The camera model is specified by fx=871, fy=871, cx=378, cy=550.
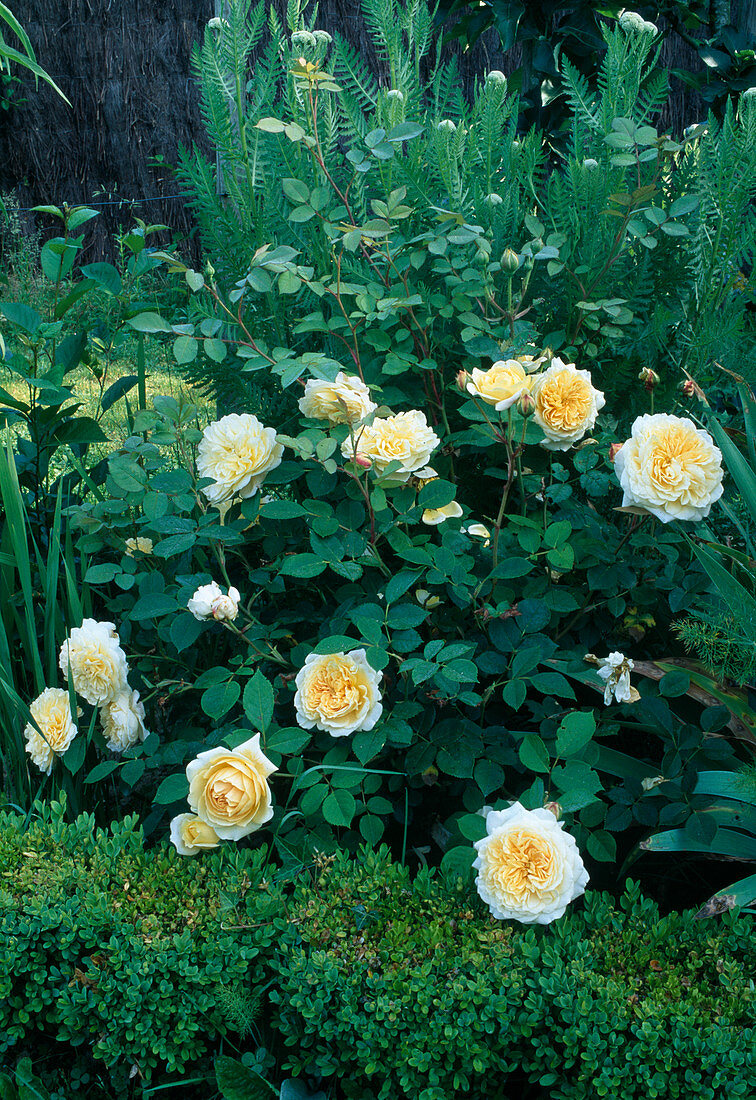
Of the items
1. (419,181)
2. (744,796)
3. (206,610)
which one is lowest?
(744,796)

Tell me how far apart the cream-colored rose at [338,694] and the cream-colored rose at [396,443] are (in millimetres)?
320

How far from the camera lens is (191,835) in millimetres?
1309

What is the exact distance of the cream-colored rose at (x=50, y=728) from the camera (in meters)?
1.50

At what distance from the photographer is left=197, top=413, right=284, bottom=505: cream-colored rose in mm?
1474

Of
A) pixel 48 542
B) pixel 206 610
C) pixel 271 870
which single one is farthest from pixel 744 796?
pixel 48 542

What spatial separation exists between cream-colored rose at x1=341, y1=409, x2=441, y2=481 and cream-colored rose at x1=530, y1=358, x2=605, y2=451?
19cm

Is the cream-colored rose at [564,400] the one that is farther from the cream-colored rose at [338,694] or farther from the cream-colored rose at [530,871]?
the cream-colored rose at [530,871]

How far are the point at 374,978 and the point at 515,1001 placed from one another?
0.18 meters

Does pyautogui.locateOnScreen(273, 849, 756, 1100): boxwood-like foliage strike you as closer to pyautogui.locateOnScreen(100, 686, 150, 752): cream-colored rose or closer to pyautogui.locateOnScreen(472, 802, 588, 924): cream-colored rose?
pyautogui.locateOnScreen(472, 802, 588, 924): cream-colored rose

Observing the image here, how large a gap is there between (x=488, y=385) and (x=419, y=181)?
23.7 inches

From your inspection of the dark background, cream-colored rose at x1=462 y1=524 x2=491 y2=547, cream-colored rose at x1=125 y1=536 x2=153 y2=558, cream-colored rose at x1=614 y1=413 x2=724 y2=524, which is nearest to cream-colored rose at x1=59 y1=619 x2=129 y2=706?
cream-colored rose at x1=125 y1=536 x2=153 y2=558

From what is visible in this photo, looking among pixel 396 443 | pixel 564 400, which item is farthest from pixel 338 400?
pixel 564 400

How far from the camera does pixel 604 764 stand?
4.69 feet

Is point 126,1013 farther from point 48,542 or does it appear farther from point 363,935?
point 48,542
